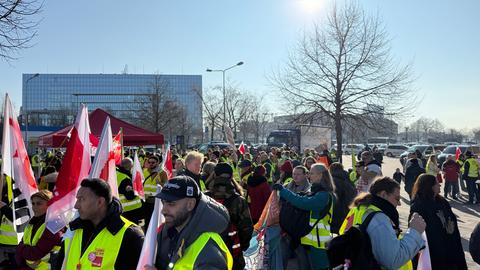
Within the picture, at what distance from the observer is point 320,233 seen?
5977mm

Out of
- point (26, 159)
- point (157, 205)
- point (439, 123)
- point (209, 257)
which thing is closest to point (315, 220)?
point (157, 205)

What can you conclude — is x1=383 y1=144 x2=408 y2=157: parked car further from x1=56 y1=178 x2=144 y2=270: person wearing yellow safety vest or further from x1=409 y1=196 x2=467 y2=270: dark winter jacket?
x1=56 y1=178 x2=144 y2=270: person wearing yellow safety vest

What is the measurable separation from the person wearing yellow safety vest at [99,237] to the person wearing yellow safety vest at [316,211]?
265 centimetres

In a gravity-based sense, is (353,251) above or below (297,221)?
above

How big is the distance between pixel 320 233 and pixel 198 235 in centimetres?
341

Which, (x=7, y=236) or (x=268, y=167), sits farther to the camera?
(x=268, y=167)

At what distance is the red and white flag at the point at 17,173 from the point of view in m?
5.65

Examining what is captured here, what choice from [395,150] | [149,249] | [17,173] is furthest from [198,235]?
[395,150]

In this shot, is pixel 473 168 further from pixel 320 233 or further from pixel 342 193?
pixel 320 233

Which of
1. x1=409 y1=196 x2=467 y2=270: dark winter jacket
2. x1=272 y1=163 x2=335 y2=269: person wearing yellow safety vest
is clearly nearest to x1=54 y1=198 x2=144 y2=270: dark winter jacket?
x1=272 y1=163 x2=335 y2=269: person wearing yellow safety vest

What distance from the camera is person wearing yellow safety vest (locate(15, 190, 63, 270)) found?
4.39 metres

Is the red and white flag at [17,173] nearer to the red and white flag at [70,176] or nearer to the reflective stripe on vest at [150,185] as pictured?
the red and white flag at [70,176]

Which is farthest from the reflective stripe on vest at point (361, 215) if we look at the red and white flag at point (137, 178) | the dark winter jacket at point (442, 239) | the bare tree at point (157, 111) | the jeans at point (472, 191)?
the bare tree at point (157, 111)

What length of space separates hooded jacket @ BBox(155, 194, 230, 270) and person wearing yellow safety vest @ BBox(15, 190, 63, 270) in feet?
5.24
